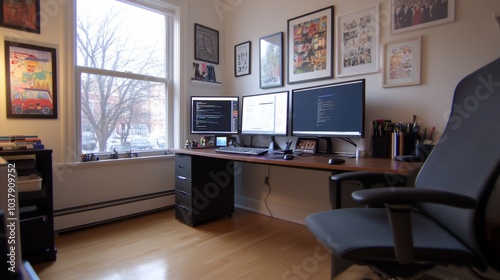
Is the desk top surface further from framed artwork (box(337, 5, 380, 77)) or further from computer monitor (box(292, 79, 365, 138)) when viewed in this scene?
framed artwork (box(337, 5, 380, 77))

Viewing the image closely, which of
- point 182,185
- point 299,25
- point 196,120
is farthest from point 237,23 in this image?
point 182,185

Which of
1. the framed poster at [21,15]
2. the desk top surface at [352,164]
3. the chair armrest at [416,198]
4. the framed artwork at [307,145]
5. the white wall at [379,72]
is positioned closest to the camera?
the chair armrest at [416,198]

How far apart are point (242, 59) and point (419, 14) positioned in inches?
72.1

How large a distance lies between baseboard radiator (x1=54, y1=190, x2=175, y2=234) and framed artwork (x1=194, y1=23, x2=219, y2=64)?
167 centimetres

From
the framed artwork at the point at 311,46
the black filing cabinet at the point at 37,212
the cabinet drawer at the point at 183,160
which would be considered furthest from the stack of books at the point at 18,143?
the framed artwork at the point at 311,46

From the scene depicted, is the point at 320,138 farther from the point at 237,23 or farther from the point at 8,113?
the point at 8,113

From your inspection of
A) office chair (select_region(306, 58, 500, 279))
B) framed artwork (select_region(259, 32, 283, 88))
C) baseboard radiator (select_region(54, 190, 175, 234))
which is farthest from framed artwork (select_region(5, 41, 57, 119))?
office chair (select_region(306, 58, 500, 279))

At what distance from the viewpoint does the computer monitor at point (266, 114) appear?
2.42m

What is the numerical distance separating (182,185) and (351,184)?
5.31 ft

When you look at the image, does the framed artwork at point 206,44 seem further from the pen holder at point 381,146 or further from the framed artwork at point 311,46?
the pen holder at point 381,146

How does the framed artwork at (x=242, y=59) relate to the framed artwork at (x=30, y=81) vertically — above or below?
above

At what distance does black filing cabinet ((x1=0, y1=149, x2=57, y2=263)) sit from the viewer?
1734mm

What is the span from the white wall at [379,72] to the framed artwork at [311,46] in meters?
0.08

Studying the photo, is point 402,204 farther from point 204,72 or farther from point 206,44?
point 206,44
